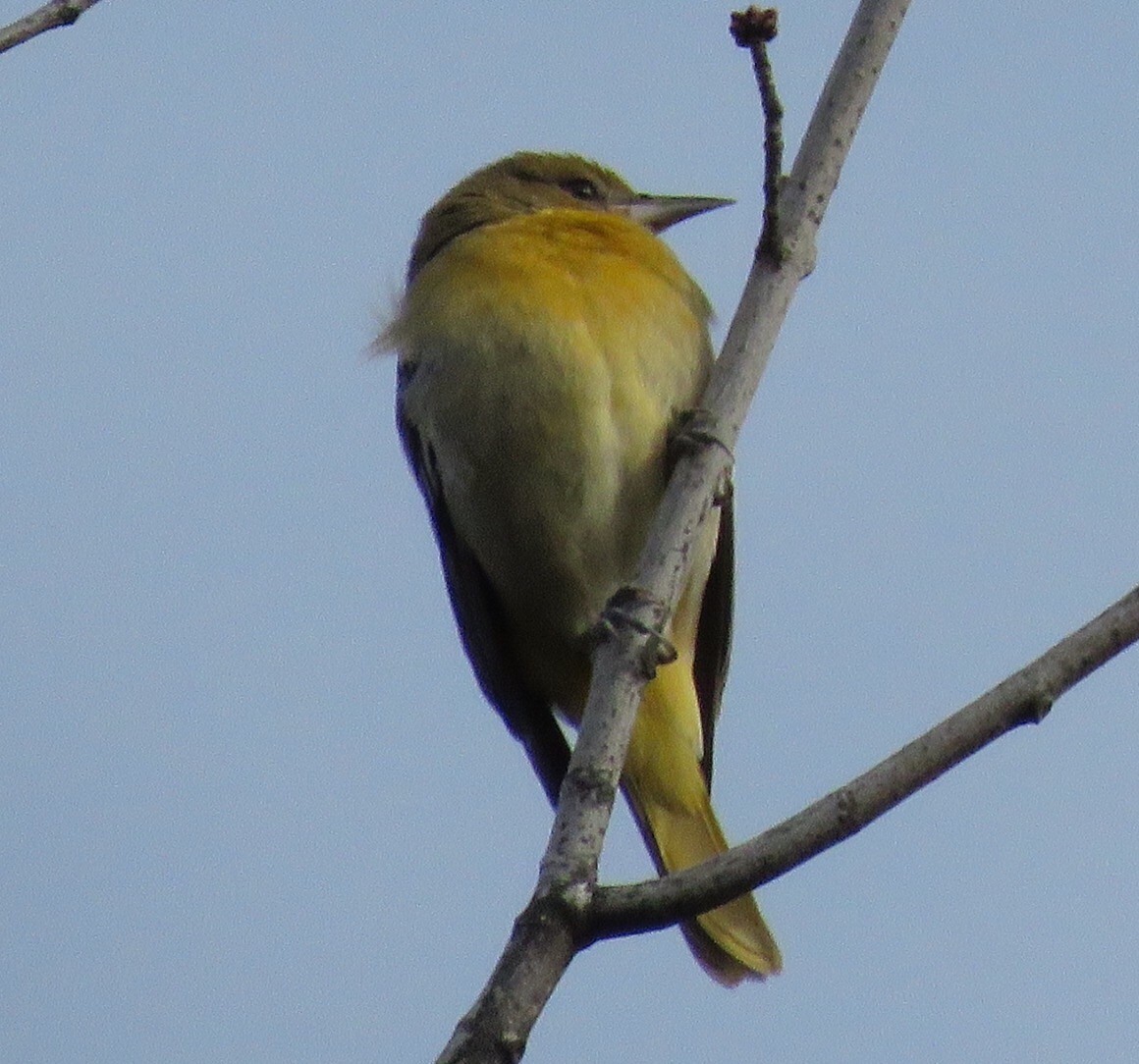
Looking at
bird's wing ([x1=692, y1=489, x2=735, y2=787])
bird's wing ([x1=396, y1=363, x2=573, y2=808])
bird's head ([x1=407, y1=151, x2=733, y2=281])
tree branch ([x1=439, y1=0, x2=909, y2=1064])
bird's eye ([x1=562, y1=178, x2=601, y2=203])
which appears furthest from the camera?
bird's eye ([x1=562, y1=178, x2=601, y2=203])

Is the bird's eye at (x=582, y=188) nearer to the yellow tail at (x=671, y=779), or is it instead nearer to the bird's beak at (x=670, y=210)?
the bird's beak at (x=670, y=210)

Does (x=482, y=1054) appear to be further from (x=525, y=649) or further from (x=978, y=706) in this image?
(x=525, y=649)

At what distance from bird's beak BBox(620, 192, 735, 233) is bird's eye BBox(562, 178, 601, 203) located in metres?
0.17

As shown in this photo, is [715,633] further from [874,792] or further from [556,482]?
[874,792]

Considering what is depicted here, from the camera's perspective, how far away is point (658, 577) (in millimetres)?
3887

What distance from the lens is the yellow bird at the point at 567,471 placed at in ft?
17.2

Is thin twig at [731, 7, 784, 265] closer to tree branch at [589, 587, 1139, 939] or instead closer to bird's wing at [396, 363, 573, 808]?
tree branch at [589, 587, 1139, 939]

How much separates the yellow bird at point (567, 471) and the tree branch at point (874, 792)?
1.99 meters

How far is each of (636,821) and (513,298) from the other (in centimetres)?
158

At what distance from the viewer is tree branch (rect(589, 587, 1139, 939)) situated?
2.99m

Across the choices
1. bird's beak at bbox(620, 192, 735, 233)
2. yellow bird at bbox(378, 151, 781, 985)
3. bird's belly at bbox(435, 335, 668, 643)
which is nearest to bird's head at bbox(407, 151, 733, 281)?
bird's beak at bbox(620, 192, 735, 233)

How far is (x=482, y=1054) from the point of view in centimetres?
283

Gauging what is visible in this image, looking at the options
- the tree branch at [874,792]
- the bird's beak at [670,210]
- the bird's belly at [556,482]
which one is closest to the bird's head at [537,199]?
the bird's beak at [670,210]

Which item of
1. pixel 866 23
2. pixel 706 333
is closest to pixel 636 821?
pixel 706 333
